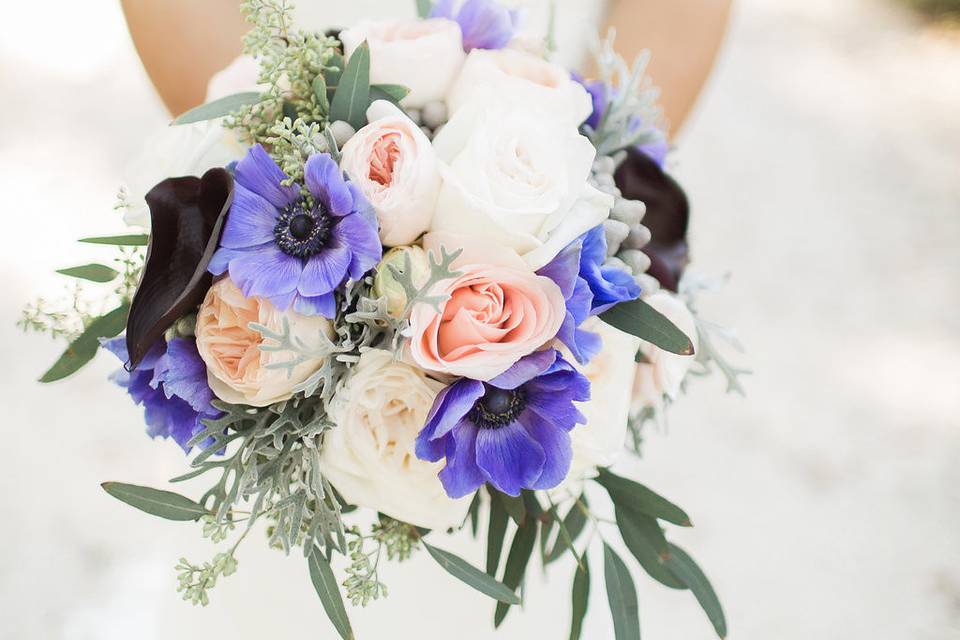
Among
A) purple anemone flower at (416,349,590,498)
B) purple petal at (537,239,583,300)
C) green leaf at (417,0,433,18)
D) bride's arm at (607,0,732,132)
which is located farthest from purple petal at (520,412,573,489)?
bride's arm at (607,0,732,132)

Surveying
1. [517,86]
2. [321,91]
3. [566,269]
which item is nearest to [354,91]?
[321,91]

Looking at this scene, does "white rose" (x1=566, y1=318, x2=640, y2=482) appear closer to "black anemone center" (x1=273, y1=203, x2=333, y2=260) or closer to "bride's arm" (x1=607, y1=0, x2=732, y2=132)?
"black anemone center" (x1=273, y1=203, x2=333, y2=260)

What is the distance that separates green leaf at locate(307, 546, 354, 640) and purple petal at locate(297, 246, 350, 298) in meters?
0.24

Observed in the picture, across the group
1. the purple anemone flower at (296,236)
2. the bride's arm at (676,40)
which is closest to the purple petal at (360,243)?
the purple anemone flower at (296,236)

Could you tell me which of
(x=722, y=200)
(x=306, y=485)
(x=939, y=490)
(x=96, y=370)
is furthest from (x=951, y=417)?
(x=96, y=370)

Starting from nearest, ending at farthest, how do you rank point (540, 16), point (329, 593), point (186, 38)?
point (329, 593) < point (186, 38) < point (540, 16)

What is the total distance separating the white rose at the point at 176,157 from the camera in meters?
0.67

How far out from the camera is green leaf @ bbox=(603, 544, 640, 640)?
74cm

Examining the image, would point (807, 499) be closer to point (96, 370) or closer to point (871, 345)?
point (871, 345)

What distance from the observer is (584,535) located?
4.28ft

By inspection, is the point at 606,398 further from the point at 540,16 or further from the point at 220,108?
the point at 540,16

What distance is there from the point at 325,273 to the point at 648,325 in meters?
0.26

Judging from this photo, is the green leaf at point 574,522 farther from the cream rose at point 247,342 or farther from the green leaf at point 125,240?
the green leaf at point 125,240

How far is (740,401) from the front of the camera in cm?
170
